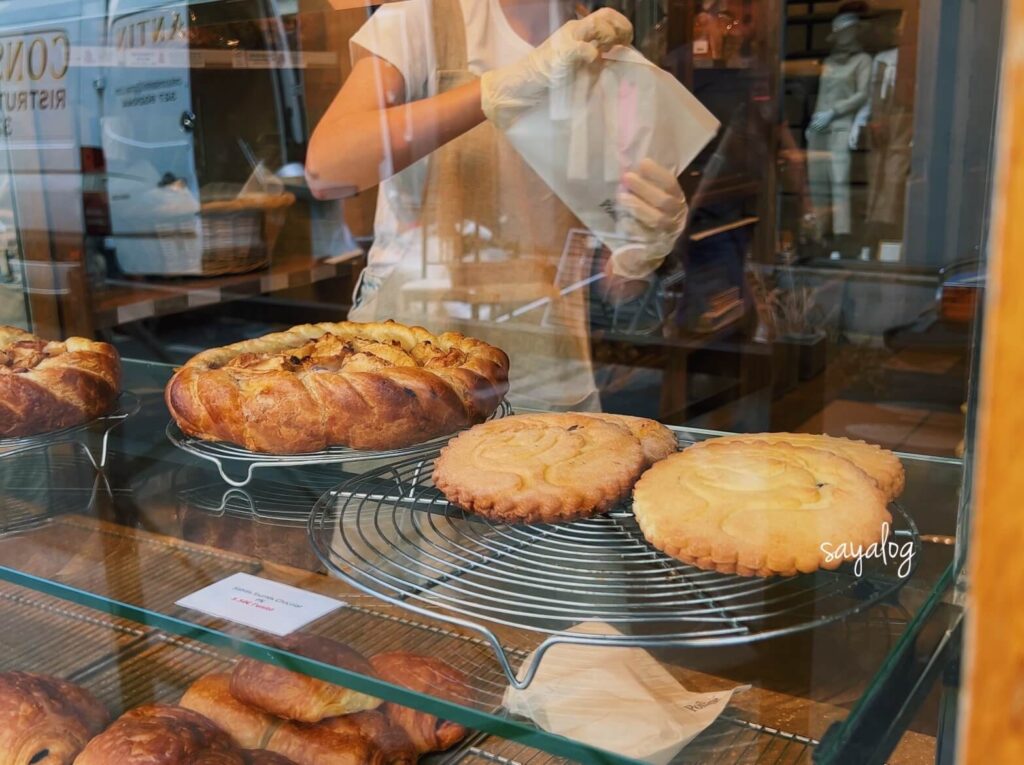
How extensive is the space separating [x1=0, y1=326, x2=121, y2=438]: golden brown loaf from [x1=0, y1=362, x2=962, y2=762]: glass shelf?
0.18 ft

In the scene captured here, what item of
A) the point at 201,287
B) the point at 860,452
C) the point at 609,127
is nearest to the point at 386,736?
the point at 860,452

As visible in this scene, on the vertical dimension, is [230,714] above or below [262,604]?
below

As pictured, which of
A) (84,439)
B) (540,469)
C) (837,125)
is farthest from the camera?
(837,125)

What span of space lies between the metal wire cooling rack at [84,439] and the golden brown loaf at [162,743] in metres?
0.25

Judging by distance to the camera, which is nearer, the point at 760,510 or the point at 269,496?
the point at 760,510

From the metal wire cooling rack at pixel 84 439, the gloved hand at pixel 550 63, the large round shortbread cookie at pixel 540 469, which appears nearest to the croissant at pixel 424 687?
the large round shortbread cookie at pixel 540 469

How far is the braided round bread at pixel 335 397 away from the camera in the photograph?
79 centimetres

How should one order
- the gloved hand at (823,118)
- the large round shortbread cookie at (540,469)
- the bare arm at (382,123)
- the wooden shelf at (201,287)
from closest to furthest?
the large round shortbread cookie at (540,469)
the bare arm at (382,123)
the wooden shelf at (201,287)
the gloved hand at (823,118)

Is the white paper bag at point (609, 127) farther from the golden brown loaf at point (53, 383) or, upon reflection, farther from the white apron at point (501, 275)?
the golden brown loaf at point (53, 383)

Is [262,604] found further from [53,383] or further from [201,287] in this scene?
[201,287]

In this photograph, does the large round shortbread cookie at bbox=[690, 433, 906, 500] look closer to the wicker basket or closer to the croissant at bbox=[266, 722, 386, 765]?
the croissant at bbox=[266, 722, 386, 765]

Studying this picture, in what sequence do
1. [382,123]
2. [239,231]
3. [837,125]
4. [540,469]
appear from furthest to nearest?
[837,125]
[239,231]
[382,123]
[540,469]

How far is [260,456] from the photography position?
806 millimetres

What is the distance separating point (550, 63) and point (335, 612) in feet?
1.98
